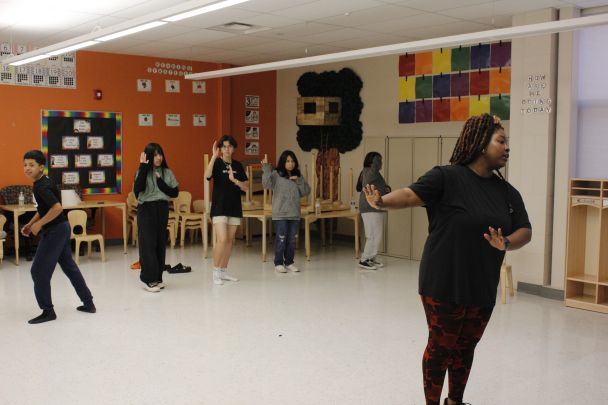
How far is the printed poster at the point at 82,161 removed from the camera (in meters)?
8.94

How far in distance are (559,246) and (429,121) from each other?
2.76 m

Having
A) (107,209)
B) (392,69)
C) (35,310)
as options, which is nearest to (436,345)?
(35,310)

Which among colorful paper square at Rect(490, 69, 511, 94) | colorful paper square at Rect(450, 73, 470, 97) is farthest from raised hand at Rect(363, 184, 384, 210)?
colorful paper square at Rect(450, 73, 470, 97)

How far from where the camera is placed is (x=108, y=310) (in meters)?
5.51

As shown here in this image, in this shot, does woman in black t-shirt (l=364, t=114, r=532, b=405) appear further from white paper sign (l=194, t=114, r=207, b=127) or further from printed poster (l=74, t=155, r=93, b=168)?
white paper sign (l=194, t=114, r=207, b=127)

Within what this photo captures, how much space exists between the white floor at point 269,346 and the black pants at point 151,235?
0.88 feet

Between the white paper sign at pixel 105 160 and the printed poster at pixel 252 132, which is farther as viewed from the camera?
the printed poster at pixel 252 132

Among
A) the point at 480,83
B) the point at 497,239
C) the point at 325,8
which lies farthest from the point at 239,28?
the point at 497,239

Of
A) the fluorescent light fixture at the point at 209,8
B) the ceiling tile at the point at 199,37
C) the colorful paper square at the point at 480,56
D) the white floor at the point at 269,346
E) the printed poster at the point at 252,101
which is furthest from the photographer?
the printed poster at the point at 252,101

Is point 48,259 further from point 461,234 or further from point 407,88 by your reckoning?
point 407,88

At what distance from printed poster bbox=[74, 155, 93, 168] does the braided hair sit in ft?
24.2

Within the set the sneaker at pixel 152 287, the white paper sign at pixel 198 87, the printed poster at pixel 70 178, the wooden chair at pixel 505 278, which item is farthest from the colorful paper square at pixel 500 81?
the printed poster at pixel 70 178

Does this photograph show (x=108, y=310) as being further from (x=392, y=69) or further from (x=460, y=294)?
(x=392, y=69)

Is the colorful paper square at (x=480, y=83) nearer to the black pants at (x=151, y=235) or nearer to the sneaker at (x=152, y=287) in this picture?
the black pants at (x=151, y=235)
